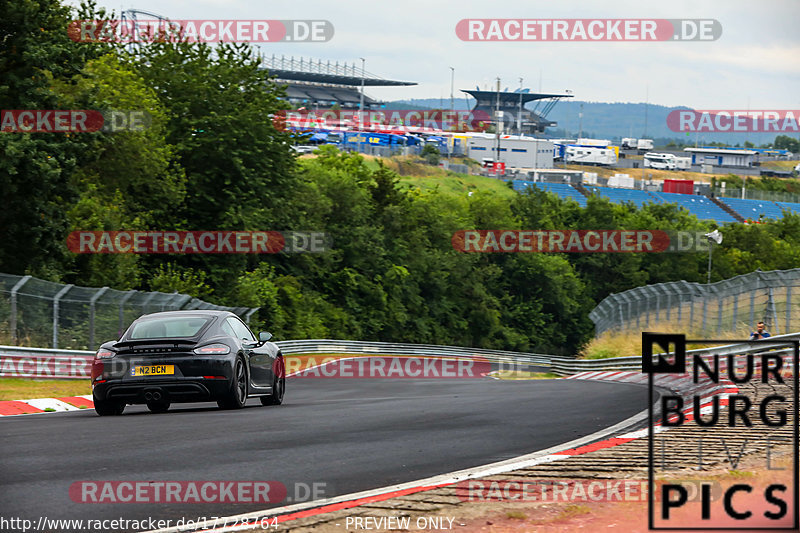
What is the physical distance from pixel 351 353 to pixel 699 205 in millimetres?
86699

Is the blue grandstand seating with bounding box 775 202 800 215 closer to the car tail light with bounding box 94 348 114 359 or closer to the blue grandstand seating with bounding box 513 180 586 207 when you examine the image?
the blue grandstand seating with bounding box 513 180 586 207

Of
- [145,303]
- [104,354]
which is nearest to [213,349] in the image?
[104,354]

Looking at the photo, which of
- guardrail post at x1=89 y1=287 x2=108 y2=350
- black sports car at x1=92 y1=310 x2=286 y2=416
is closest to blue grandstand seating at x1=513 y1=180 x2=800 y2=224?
guardrail post at x1=89 y1=287 x2=108 y2=350

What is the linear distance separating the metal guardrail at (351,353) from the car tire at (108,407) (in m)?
5.97

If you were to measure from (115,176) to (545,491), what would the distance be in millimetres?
Answer: 38203

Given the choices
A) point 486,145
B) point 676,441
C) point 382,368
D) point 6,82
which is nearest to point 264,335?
point 676,441

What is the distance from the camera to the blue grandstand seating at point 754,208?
127 m

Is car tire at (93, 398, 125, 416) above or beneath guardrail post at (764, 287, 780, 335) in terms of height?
beneath

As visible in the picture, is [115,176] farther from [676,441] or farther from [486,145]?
[486,145]

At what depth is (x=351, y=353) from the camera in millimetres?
50188

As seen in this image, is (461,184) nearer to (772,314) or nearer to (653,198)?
(653,198)

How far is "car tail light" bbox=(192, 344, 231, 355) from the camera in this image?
1217 cm

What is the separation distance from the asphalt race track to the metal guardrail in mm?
2569

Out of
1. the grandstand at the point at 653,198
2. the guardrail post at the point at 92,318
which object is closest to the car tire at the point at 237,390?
the guardrail post at the point at 92,318
